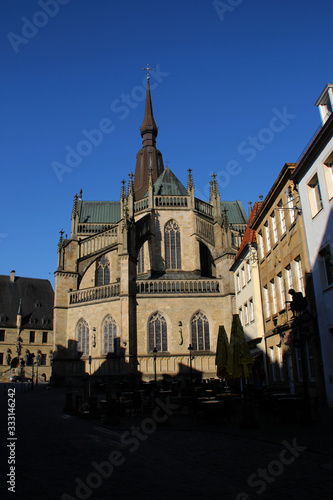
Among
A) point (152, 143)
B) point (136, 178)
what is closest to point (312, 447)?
point (136, 178)

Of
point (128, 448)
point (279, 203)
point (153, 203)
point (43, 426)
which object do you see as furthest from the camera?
point (153, 203)

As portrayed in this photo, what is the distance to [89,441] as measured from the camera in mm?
10188

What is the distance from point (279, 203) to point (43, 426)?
550 inches

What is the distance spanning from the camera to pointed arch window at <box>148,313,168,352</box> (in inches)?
1292

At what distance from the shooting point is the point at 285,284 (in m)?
20.0

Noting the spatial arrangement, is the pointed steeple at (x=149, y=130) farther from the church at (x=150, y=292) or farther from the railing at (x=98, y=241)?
the railing at (x=98, y=241)

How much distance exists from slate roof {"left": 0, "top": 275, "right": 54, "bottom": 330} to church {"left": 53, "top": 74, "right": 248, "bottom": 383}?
31643 mm

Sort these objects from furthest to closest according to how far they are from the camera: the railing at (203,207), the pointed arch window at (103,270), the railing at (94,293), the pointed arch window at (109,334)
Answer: the pointed arch window at (103,270) → the railing at (203,207) → the railing at (94,293) → the pointed arch window at (109,334)

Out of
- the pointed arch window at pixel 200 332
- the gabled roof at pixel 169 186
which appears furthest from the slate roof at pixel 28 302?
the pointed arch window at pixel 200 332

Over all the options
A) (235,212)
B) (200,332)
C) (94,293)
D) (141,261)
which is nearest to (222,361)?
(200,332)

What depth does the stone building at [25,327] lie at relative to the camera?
6446cm

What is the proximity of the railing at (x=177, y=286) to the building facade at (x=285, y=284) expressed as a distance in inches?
415

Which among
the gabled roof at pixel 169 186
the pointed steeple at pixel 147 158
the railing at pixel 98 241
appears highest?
the pointed steeple at pixel 147 158

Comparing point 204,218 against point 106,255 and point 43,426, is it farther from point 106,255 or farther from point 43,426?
point 43,426
